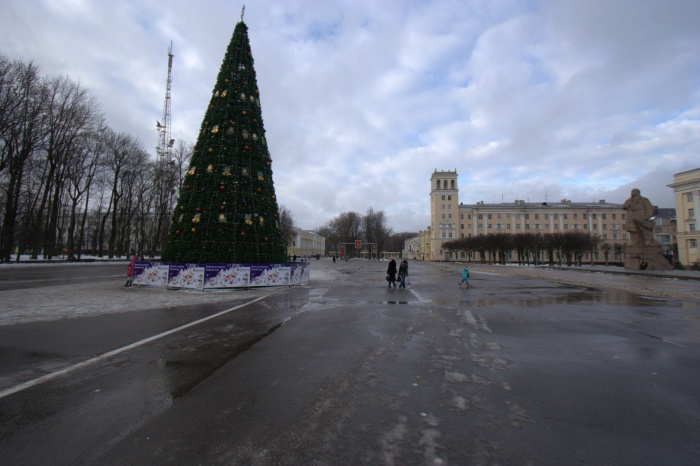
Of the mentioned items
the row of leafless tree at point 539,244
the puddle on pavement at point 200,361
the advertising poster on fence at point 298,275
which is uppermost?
the row of leafless tree at point 539,244

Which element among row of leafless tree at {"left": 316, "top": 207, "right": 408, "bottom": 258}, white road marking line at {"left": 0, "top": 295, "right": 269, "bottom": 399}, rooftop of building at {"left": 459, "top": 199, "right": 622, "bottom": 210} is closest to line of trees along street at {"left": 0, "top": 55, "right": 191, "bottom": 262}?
white road marking line at {"left": 0, "top": 295, "right": 269, "bottom": 399}

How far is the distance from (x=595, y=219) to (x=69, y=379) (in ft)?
395

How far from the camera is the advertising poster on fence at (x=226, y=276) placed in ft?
51.3

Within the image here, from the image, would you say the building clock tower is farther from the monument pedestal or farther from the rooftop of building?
the monument pedestal

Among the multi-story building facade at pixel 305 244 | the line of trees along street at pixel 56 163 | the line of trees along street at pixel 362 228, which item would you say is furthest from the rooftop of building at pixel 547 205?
the line of trees along street at pixel 56 163

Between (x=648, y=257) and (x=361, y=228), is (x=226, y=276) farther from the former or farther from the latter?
(x=361, y=228)

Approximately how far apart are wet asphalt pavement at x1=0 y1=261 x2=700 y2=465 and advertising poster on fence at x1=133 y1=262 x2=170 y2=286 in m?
8.37

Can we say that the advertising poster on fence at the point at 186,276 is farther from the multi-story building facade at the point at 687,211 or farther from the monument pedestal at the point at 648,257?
the multi-story building facade at the point at 687,211

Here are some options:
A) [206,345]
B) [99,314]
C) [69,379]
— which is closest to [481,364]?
[206,345]

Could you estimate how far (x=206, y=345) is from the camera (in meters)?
6.60

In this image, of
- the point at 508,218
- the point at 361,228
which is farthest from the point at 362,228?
the point at 508,218

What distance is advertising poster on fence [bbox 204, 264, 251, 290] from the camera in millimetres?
15625

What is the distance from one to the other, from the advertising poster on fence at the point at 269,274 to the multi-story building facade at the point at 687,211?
64441mm

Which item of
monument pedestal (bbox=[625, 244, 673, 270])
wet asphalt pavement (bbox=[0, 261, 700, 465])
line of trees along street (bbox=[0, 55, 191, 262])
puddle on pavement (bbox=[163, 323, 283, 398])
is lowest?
puddle on pavement (bbox=[163, 323, 283, 398])
